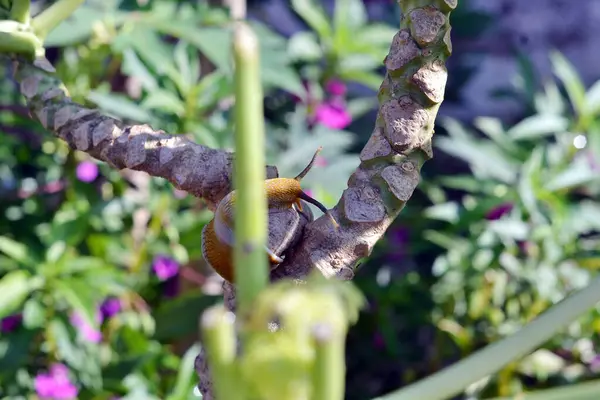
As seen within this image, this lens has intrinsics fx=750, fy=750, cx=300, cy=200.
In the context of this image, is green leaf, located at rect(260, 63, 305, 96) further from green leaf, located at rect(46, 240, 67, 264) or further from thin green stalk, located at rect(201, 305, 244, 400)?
thin green stalk, located at rect(201, 305, 244, 400)

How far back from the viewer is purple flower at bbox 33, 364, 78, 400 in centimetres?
113

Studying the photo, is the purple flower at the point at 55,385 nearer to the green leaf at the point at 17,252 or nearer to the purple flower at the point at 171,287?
the green leaf at the point at 17,252

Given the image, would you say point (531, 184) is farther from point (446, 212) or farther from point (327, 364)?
point (327, 364)

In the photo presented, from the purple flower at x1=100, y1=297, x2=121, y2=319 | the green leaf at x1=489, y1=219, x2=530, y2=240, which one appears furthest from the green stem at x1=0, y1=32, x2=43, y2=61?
the green leaf at x1=489, y1=219, x2=530, y2=240

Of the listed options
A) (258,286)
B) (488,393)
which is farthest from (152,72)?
(258,286)

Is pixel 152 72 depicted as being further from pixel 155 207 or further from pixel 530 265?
pixel 530 265

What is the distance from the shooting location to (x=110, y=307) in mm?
1237

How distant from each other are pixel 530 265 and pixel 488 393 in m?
0.23

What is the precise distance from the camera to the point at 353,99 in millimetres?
1719

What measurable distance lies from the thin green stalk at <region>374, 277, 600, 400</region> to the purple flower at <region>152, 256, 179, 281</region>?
988mm

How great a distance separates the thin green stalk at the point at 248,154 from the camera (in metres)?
0.22

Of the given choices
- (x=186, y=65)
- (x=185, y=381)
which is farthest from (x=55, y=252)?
(x=186, y=65)

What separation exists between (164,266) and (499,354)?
3.30 ft

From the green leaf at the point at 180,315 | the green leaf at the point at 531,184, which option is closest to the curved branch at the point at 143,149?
the green leaf at the point at 180,315
